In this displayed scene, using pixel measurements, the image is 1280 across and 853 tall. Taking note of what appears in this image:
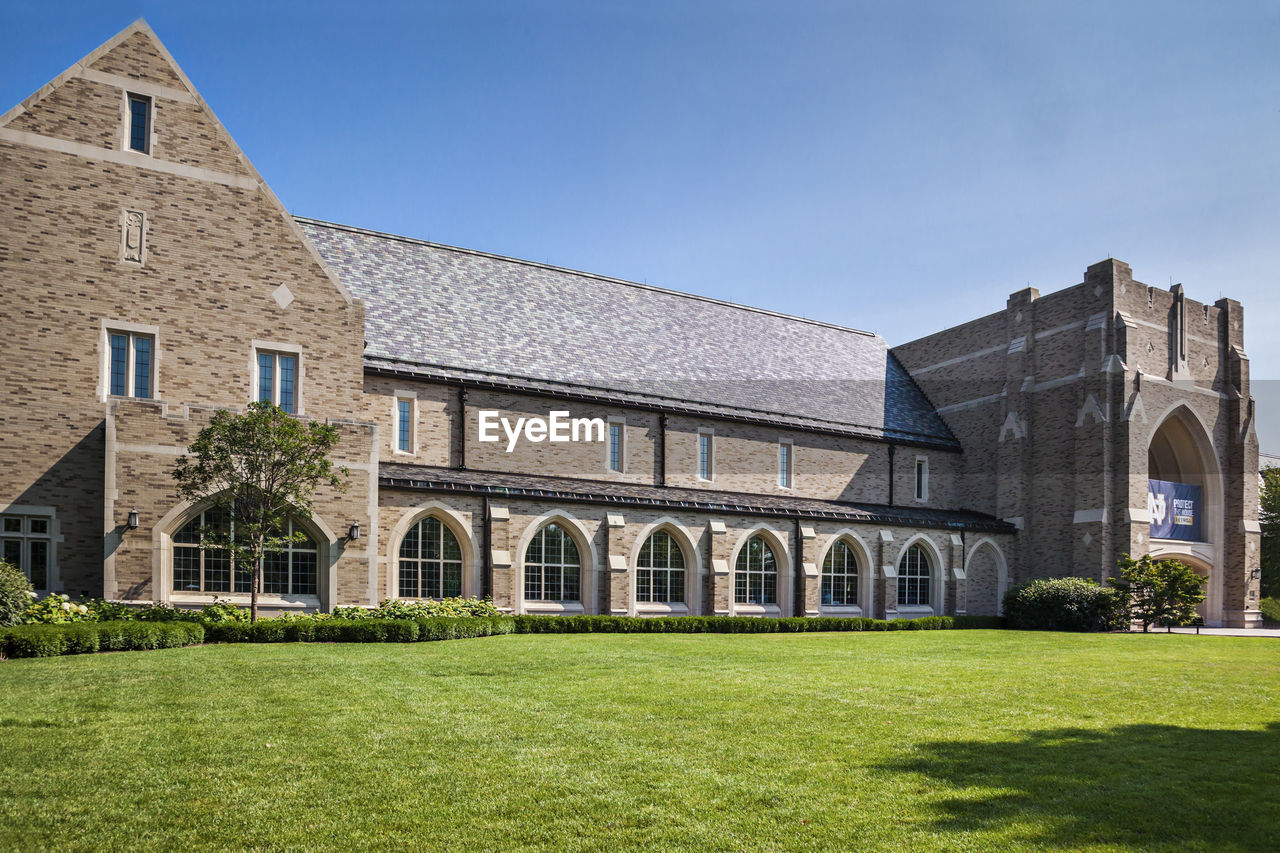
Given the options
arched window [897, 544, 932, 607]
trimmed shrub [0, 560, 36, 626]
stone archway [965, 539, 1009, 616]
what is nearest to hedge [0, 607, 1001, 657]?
trimmed shrub [0, 560, 36, 626]

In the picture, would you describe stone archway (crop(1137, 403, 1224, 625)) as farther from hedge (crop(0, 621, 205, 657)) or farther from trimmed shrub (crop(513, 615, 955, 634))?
hedge (crop(0, 621, 205, 657))

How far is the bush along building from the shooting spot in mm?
21203

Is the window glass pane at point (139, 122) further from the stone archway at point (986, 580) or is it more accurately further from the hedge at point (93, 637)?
the stone archway at point (986, 580)

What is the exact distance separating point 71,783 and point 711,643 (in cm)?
1603

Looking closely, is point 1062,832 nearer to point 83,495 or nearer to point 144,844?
point 144,844

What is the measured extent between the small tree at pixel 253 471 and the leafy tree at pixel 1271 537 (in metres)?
45.8

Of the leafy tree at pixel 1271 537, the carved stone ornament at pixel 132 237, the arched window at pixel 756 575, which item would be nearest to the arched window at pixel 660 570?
the arched window at pixel 756 575

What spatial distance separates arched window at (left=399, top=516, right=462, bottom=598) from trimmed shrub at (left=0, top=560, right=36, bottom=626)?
9115 millimetres

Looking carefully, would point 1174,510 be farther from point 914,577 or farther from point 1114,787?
point 1114,787

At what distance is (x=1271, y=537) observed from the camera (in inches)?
1805

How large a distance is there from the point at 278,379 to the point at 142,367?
3.13 meters

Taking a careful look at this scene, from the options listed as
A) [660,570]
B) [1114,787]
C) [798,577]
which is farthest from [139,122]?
[1114,787]

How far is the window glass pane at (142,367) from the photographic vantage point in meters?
22.1

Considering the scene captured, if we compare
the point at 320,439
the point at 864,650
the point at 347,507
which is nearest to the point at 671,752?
the point at 864,650
